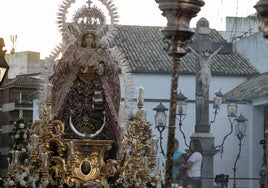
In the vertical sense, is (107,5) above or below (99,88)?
above

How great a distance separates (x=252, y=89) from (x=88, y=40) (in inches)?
919

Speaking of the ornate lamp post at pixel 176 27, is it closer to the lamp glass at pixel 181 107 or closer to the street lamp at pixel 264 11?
the street lamp at pixel 264 11

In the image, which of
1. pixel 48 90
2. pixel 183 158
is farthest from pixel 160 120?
pixel 48 90

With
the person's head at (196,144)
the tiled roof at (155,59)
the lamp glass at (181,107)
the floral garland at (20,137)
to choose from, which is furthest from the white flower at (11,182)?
the tiled roof at (155,59)

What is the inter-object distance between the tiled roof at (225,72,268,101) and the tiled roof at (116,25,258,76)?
1.14 m

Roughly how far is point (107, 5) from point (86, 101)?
196 centimetres

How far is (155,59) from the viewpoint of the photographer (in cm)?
4353

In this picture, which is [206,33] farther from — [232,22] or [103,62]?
[232,22]

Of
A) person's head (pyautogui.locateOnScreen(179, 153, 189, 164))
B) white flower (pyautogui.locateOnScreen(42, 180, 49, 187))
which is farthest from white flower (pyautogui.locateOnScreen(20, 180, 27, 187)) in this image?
person's head (pyautogui.locateOnScreen(179, 153, 189, 164))

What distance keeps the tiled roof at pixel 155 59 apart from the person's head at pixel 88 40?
24.1m

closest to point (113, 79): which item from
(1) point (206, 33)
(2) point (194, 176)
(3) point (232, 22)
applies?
(2) point (194, 176)

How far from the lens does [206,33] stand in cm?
2611

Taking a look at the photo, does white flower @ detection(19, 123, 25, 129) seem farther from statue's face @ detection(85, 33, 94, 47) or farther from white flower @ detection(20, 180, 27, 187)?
white flower @ detection(20, 180, 27, 187)

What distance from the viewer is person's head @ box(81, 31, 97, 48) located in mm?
17766
